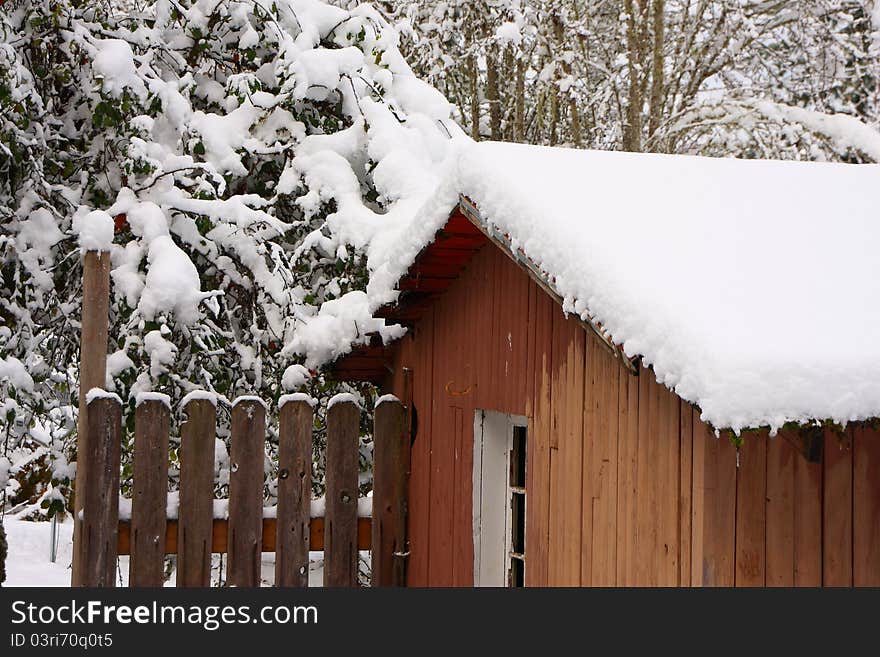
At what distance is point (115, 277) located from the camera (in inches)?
218

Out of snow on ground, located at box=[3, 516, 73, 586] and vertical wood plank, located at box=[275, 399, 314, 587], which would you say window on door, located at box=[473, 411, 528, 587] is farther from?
snow on ground, located at box=[3, 516, 73, 586]

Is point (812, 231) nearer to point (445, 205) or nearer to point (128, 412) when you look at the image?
point (445, 205)

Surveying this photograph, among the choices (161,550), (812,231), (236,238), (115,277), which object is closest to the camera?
(812,231)

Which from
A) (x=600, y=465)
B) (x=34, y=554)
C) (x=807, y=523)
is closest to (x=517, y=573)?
(x=600, y=465)

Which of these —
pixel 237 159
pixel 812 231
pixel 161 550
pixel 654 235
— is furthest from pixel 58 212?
pixel 812 231

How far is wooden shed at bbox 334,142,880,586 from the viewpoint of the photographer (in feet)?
10.5

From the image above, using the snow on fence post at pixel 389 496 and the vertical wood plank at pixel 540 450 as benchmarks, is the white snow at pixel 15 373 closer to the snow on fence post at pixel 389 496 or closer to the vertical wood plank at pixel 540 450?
the snow on fence post at pixel 389 496

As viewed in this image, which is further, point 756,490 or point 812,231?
point 812,231

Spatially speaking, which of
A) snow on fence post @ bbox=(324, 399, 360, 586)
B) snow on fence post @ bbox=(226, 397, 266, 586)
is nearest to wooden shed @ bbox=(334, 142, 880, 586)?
snow on fence post @ bbox=(324, 399, 360, 586)

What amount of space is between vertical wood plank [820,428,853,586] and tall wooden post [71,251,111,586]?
3.32 meters

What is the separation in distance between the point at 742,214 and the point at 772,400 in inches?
57.9

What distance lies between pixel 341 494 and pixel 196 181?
2.08 metres

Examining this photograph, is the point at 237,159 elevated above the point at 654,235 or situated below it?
above

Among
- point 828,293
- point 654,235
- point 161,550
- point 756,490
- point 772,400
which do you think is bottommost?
point 161,550
